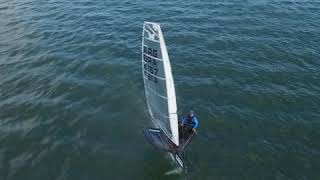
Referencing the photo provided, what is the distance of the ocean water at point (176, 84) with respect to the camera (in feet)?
93.6

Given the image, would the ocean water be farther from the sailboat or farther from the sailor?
the sailor

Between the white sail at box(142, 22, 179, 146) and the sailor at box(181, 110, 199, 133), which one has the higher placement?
the white sail at box(142, 22, 179, 146)

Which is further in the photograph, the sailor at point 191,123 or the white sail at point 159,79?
the sailor at point 191,123

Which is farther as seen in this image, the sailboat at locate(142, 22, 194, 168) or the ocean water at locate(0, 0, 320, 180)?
the ocean water at locate(0, 0, 320, 180)

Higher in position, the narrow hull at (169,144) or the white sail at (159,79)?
the white sail at (159,79)

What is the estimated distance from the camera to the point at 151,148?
98.3ft

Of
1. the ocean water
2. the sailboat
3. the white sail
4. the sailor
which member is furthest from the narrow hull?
the ocean water

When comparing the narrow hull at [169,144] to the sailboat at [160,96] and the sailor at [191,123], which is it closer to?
the sailboat at [160,96]

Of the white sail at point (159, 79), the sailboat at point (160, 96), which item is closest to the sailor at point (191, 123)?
the sailboat at point (160, 96)

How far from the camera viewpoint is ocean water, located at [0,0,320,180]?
93.6ft

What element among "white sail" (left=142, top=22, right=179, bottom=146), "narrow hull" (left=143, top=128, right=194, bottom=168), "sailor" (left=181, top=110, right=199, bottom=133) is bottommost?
"narrow hull" (left=143, top=128, right=194, bottom=168)

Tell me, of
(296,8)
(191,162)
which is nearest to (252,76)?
(191,162)

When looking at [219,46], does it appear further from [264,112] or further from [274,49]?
[264,112]

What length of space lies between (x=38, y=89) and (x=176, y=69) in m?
14.4
